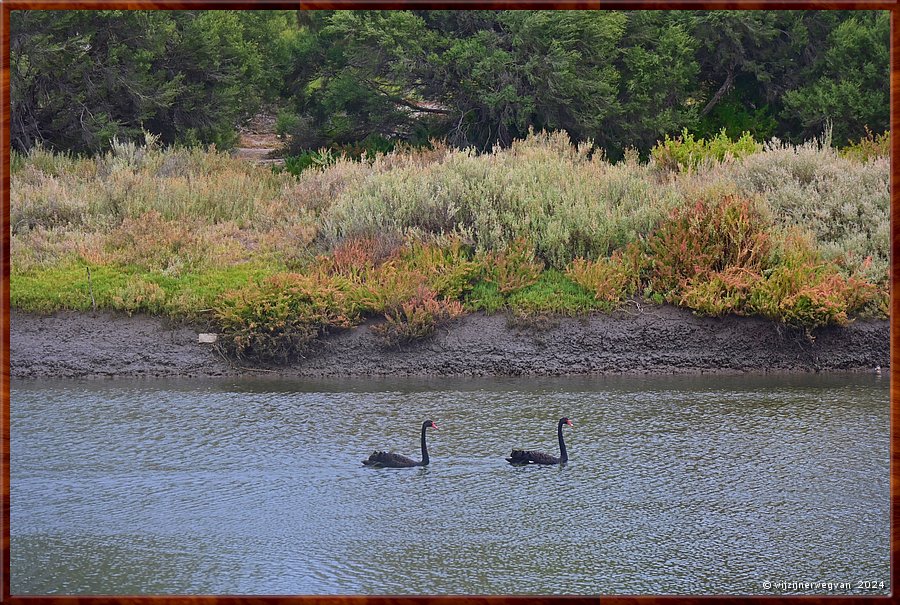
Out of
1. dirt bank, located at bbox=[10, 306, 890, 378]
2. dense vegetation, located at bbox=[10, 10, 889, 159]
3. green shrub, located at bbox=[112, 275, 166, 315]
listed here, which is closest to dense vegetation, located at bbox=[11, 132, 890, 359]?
green shrub, located at bbox=[112, 275, 166, 315]

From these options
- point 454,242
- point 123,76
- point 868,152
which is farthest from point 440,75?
point 454,242

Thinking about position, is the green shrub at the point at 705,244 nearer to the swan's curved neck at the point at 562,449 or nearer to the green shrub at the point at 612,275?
the green shrub at the point at 612,275

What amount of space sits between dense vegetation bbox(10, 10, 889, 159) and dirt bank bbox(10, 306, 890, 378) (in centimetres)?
932

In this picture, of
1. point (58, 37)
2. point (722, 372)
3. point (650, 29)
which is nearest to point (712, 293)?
point (722, 372)

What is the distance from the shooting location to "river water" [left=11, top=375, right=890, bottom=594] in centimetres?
787

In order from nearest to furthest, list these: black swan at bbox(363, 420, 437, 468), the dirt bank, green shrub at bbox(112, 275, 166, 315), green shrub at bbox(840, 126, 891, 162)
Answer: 1. black swan at bbox(363, 420, 437, 468)
2. the dirt bank
3. green shrub at bbox(112, 275, 166, 315)
4. green shrub at bbox(840, 126, 891, 162)

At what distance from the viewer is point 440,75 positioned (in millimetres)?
24844

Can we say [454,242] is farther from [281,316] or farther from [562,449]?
[562,449]

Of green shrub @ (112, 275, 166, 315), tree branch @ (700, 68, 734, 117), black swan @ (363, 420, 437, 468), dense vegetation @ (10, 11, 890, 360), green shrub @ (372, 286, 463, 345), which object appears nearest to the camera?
black swan @ (363, 420, 437, 468)

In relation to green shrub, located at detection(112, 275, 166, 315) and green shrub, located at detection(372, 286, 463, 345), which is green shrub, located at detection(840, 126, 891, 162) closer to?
green shrub, located at detection(372, 286, 463, 345)

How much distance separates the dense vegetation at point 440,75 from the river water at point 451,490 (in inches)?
463

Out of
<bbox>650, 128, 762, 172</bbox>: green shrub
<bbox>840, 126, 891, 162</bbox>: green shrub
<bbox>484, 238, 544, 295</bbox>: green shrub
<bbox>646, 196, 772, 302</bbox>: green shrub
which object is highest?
<bbox>840, 126, 891, 162</bbox>: green shrub

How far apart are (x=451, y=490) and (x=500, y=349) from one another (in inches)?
196

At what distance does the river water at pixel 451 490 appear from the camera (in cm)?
787
